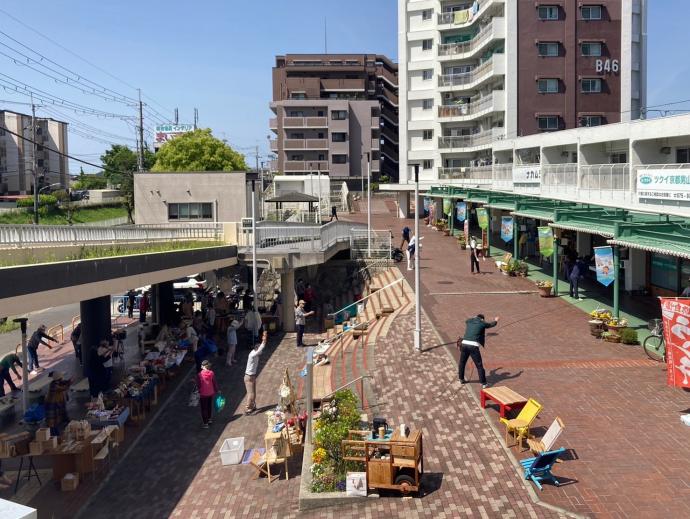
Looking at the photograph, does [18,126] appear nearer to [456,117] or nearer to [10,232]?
[456,117]

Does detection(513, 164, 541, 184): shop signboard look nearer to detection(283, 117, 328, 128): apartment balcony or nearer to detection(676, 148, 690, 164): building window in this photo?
detection(676, 148, 690, 164): building window

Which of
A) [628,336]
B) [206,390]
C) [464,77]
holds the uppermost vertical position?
[464,77]

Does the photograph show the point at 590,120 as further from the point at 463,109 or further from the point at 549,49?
the point at 463,109

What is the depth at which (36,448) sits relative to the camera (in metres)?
11.2

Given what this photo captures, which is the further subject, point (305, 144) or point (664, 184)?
point (305, 144)

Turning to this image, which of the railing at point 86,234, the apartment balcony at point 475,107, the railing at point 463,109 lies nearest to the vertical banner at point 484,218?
the railing at point 86,234

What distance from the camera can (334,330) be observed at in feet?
73.2

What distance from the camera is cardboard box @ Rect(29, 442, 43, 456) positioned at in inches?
438

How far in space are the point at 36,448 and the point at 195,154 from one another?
4931 cm

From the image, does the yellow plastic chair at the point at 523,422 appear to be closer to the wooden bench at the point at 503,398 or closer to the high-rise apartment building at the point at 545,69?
the wooden bench at the point at 503,398

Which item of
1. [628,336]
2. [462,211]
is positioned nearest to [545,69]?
[462,211]

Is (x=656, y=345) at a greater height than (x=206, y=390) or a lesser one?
greater

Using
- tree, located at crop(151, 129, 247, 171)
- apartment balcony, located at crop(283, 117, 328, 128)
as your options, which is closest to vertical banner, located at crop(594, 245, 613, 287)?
tree, located at crop(151, 129, 247, 171)

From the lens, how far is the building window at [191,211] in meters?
34.7
